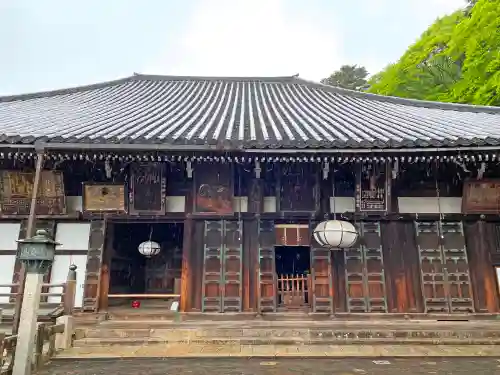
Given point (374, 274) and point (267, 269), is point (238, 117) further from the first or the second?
point (374, 274)

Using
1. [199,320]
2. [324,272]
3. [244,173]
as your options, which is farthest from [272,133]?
[199,320]

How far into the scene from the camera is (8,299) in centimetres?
906

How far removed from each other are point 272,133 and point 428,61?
1631cm

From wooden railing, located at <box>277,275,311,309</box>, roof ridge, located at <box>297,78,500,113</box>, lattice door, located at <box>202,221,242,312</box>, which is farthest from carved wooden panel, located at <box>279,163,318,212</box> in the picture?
roof ridge, located at <box>297,78,500,113</box>

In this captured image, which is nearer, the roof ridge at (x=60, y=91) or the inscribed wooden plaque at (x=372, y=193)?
the inscribed wooden plaque at (x=372, y=193)

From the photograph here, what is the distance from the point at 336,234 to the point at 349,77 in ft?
108

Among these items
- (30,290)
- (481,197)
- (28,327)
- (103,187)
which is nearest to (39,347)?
(28,327)

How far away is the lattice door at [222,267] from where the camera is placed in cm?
883

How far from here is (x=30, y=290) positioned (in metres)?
5.90

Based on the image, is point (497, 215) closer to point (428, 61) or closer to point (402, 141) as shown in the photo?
point (402, 141)

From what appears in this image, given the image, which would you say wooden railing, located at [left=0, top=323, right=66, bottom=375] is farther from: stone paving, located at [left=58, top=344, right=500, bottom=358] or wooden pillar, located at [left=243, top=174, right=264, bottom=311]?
wooden pillar, located at [left=243, top=174, right=264, bottom=311]

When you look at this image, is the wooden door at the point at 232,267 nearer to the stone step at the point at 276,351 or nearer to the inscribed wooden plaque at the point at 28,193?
the stone step at the point at 276,351

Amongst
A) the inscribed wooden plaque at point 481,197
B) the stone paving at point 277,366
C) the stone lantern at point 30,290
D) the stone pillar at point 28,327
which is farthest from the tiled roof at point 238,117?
the stone paving at point 277,366

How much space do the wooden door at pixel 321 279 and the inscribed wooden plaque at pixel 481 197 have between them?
3.82m
